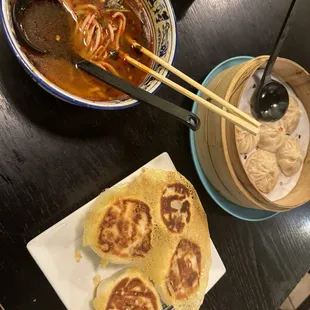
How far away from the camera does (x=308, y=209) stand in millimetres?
1740

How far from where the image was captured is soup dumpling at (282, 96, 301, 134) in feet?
5.29

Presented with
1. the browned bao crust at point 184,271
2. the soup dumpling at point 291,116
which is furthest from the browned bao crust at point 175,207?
the soup dumpling at point 291,116

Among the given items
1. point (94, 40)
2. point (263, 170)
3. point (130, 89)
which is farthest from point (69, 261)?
point (263, 170)

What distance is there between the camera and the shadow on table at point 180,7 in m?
1.45

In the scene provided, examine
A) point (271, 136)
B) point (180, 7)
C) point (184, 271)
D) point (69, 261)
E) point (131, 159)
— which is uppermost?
point (180, 7)

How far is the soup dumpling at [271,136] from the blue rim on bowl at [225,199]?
26 centimetres

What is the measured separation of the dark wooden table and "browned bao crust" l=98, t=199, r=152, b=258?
0.33 feet

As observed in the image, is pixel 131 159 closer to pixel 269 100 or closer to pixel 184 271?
pixel 184 271

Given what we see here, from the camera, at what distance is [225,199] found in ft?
4.94

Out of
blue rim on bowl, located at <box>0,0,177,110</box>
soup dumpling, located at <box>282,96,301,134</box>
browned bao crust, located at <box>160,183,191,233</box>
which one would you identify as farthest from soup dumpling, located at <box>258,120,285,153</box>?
blue rim on bowl, located at <box>0,0,177,110</box>

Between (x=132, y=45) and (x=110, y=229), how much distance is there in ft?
1.83

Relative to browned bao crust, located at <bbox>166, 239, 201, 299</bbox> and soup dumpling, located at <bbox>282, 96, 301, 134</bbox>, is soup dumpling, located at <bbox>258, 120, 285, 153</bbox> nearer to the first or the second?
soup dumpling, located at <bbox>282, 96, 301, 134</bbox>

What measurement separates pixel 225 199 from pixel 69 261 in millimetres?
608

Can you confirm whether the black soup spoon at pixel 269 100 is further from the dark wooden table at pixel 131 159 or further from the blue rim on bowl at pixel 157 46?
the blue rim on bowl at pixel 157 46
